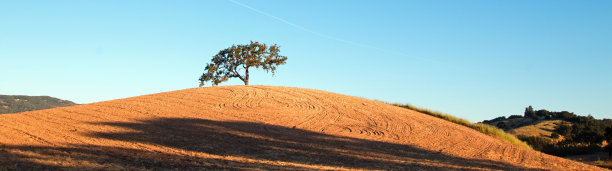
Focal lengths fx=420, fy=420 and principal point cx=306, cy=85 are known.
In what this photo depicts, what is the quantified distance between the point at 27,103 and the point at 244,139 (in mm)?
132978

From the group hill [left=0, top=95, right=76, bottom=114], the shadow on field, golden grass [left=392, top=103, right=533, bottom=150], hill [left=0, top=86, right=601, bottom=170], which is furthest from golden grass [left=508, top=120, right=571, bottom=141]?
hill [left=0, top=95, right=76, bottom=114]

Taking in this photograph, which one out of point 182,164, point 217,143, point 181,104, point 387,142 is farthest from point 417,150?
point 181,104

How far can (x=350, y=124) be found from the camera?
22.6 metres

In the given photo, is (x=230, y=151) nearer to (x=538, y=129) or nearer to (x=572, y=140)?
(x=572, y=140)

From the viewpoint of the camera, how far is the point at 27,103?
124m

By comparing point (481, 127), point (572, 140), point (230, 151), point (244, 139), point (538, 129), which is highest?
point (538, 129)

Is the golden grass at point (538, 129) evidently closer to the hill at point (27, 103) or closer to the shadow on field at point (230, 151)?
the shadow on field at point (230, 151)

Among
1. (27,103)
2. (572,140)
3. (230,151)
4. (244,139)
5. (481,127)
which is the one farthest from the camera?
(27,103)

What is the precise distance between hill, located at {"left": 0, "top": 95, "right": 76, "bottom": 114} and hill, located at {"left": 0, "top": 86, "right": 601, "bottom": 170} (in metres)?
110

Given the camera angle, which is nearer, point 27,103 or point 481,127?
point 481,127

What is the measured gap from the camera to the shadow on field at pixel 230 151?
41.4 ft

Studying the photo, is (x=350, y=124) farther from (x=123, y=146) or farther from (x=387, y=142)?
(x=123, y=146)

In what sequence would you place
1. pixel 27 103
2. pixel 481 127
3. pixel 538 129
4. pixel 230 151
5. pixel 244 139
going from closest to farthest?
pixel 230 151, pixel 244 139, pixel 481 127, pixel 538 129, pixel 27 103

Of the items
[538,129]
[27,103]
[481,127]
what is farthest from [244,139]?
[27,103]
